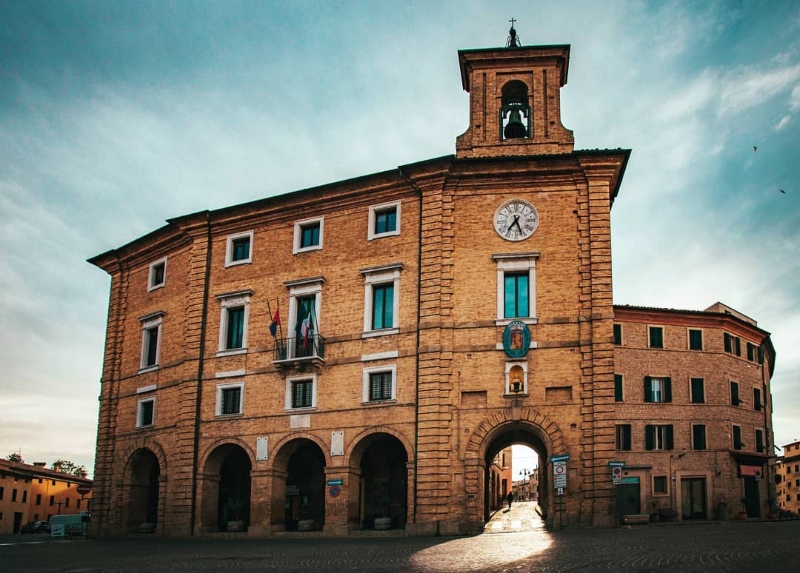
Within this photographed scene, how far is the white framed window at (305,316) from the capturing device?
34062 millimetres

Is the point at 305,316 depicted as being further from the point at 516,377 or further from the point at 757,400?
the point at 757,400

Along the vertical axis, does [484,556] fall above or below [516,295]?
below

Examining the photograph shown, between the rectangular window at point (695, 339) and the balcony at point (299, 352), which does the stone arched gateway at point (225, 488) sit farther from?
the rectangular window at point (695, 339)

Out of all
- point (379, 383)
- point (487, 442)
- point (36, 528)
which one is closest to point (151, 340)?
point (379, 383)

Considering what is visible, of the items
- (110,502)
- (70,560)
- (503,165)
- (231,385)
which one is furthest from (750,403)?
(70,560)

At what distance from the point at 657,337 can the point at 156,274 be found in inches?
1088

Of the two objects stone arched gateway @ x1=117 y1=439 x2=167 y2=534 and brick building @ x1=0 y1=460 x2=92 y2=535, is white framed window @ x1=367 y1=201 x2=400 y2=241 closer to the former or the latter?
stone arched gateway @ x1=117 y1=439 x2=167 y2=534

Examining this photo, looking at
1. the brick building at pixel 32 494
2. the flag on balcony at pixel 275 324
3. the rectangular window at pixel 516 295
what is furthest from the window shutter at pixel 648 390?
the brick building at pixel 32 494

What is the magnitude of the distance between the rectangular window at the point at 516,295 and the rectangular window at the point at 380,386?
5114 millimetres

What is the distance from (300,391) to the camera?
34.3m

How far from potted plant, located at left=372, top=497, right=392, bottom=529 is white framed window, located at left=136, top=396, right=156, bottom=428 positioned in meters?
11.8

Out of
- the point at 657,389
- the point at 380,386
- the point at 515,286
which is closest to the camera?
the point at 515,286

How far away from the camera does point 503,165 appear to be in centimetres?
3256

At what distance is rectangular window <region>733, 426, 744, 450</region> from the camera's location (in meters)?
48.5
